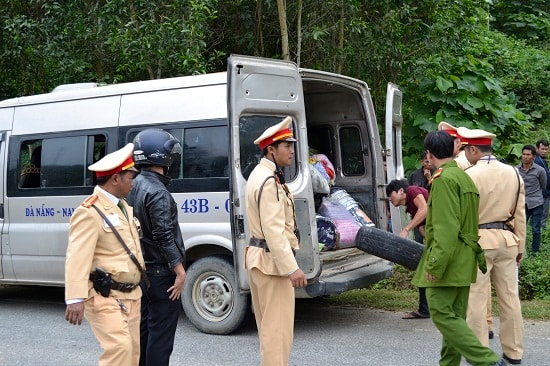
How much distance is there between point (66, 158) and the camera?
805 cm

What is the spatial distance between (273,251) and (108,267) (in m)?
1.17

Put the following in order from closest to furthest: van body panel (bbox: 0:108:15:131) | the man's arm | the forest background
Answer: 1. the man's arm
2. van body panel (bbox: 0:108:15:131)
3. the forest background

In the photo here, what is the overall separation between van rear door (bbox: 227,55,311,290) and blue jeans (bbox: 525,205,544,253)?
465 centimetres

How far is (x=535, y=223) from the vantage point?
10.3 m

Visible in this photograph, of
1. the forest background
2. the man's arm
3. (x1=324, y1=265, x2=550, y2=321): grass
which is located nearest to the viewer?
the man's arm

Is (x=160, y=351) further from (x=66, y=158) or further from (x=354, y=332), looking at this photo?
(x=66, y=158)

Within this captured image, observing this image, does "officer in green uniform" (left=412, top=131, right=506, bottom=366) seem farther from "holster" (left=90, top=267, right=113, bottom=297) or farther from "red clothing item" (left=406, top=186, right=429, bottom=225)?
"red clothing item" (left=406, top=186, right=429, bottom=225)

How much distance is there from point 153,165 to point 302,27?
256 inches

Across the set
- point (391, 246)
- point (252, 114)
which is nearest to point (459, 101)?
point (391, 246)

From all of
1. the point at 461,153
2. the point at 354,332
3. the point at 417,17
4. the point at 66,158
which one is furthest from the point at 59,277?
the point at 417,17

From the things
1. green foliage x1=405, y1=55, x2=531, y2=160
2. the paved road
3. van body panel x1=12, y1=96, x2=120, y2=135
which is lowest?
the paved road

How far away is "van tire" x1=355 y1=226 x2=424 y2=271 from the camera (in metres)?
6.79

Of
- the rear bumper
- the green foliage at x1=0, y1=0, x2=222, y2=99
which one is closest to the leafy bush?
the rear bumper

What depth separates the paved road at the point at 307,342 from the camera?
6367mm
